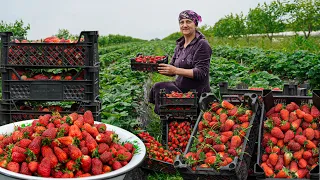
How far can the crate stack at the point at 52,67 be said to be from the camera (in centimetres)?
512

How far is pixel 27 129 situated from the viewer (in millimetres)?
3842

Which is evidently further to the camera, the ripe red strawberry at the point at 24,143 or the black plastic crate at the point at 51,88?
the black plastic crate at the point at 51,88

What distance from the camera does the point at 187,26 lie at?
20.0 ft

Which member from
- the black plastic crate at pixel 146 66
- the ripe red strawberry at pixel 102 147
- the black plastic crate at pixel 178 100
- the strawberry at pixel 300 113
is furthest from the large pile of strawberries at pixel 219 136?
the black plastic crate at pixel 146 66

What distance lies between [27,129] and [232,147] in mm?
1747

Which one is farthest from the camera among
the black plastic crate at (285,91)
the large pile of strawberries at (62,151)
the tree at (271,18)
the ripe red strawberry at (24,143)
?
the tree at (271,18)

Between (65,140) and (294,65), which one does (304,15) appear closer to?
(294,65)

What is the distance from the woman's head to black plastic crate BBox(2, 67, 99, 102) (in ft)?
5.04

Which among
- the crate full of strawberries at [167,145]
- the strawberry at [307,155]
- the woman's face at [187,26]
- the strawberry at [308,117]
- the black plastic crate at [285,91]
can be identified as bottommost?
the crate full of strawberries at [167,145]

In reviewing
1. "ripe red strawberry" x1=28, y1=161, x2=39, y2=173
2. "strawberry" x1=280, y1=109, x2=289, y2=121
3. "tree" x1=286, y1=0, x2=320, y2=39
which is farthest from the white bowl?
"tree" x1=286, y1=0, x2=320, y2=39

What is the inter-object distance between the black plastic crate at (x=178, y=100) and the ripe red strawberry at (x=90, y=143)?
217 cm

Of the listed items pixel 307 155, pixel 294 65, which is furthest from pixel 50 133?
pixel 294 65

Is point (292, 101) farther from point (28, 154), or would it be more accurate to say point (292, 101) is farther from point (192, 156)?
point (28, 154)

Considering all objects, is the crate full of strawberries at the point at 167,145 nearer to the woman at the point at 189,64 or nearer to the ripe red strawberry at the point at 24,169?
the woman at the point at 189,64
